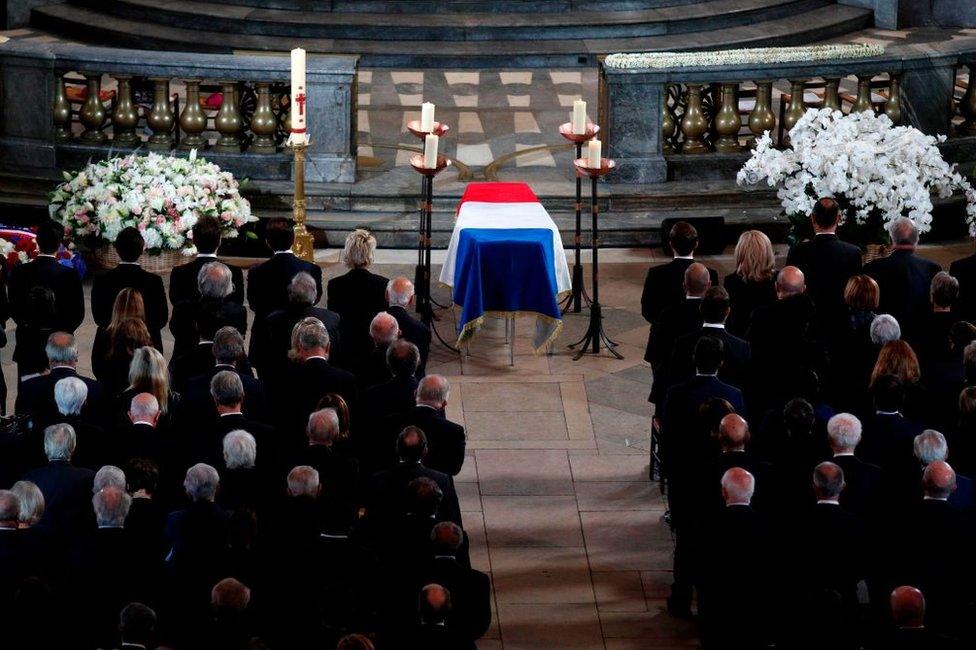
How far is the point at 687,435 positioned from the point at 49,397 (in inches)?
150

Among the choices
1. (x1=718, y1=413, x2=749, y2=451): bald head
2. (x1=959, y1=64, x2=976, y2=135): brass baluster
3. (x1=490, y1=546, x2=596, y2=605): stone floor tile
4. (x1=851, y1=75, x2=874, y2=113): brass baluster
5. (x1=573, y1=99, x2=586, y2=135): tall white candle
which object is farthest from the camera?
(x1=959, y1=64, x2=976, y2=135): brass baluster

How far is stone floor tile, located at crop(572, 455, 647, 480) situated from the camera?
1250 centimetres

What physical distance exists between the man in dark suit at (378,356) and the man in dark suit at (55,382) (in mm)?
1626

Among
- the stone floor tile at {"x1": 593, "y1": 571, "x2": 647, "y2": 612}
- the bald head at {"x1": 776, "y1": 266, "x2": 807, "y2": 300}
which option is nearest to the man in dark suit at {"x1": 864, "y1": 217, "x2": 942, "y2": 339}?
the bald head at {"x1": 776, "y1": 266, "x2": 807, "y2": 300}

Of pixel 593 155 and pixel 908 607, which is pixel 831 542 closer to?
pixel 908 607

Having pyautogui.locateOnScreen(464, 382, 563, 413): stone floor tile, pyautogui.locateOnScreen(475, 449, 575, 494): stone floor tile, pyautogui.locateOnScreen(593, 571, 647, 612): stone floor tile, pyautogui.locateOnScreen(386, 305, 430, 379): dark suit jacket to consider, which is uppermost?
pyautogui.locateOnScreen(386, 305, 430, 379): dark suit jacket

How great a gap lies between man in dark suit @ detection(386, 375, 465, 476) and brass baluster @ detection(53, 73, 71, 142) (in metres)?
8.18

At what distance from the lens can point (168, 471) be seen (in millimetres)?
10211

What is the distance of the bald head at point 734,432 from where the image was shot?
32.4ft

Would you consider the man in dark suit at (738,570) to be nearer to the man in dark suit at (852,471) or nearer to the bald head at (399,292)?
the man in dark suit at (852,471)

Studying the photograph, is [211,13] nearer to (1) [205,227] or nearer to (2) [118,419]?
(1) [205,227]

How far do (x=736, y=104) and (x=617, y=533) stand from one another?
6.78 metres

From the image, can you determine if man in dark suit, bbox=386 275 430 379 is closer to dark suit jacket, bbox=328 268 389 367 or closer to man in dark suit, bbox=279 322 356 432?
dark suit jacket, bbox=328 268 389 367

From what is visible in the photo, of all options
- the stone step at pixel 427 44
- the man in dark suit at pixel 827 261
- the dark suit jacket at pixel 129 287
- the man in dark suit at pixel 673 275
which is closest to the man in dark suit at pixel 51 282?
the dark suit jacket at pixel 129 287
